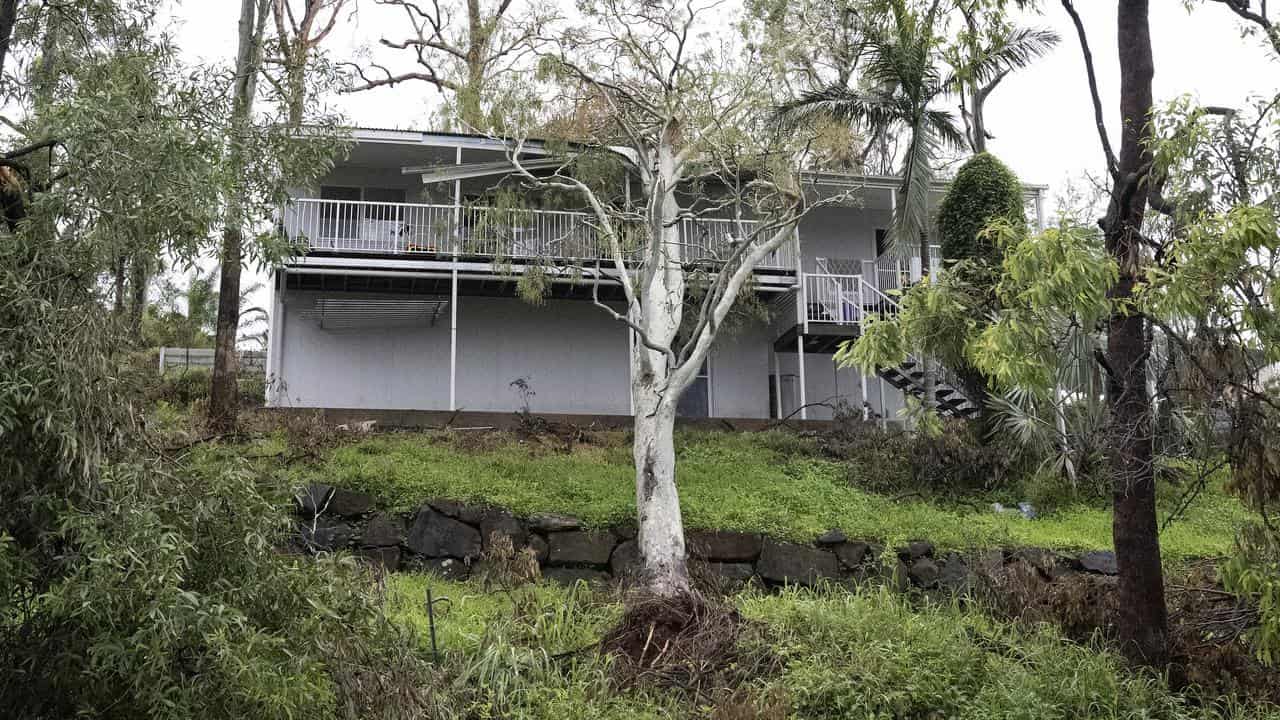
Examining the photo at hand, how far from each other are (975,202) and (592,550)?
8242 mm

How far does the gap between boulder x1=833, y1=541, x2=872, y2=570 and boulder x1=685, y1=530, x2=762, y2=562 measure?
1.00 meters

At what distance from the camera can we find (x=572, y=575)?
11.8m

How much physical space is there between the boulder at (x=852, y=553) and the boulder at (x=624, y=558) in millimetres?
2437

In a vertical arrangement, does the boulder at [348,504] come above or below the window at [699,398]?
below

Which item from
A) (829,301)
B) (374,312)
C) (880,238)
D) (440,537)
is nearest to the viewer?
(440,537)

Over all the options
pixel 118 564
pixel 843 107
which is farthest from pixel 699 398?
pixel 118 564

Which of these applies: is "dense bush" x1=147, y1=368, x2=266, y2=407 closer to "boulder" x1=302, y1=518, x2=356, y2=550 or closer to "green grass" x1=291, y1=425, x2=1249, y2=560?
"green grass" x1=291, y1=425, x2=1249, y2=560

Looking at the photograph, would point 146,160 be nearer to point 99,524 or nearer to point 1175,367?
point 99,524

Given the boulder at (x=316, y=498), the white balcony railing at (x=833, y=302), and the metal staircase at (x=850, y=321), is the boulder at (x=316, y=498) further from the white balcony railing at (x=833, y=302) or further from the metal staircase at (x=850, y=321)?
the white balcony railing at (x=833, y=302)

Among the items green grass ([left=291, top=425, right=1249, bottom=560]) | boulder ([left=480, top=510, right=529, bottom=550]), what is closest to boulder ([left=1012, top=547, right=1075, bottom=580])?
green grass ([left=291, top=425, right=1249, bottom=560])

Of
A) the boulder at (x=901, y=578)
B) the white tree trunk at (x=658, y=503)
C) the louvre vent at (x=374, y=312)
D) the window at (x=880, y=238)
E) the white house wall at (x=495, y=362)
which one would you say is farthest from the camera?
the window at (x=880, y=238)

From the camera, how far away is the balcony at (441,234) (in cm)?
1602

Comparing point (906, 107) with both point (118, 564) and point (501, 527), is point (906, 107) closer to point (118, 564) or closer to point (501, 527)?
point (501, 527)

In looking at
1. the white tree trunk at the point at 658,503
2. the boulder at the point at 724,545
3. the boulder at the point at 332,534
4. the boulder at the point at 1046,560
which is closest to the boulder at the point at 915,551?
the boulder at the point at 1046,560
